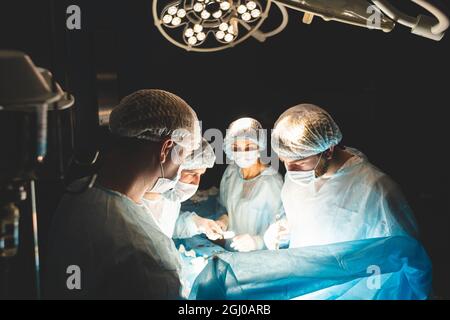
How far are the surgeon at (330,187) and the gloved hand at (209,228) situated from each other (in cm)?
68

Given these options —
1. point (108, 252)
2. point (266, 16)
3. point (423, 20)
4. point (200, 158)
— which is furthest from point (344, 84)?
point (108, 252)

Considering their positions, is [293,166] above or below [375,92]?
below

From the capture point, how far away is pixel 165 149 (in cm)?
252

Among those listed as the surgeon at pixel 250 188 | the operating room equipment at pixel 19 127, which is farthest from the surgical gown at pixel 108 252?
the surgeon at pixel 250 188

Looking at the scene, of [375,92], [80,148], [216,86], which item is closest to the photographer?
[80,148]

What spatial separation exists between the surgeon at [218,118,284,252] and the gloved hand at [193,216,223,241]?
0.63 feet

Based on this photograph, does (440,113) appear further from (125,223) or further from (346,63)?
(125,223)

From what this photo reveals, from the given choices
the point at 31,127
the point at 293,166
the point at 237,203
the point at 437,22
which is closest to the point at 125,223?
the point at 31,127

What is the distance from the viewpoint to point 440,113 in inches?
186

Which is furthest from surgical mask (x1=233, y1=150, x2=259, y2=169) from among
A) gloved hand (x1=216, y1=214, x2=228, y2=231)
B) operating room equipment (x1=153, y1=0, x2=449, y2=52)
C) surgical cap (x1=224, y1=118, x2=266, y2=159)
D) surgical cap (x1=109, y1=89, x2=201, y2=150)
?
surgical cap (x1=109, y1=89, x2=201, y2=150)

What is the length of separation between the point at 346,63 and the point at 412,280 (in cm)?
304

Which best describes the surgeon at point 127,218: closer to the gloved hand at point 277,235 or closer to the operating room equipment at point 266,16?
the operating room equipment at point 266,16

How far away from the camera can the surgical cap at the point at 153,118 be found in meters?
2.44

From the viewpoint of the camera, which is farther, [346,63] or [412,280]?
[346,63]
